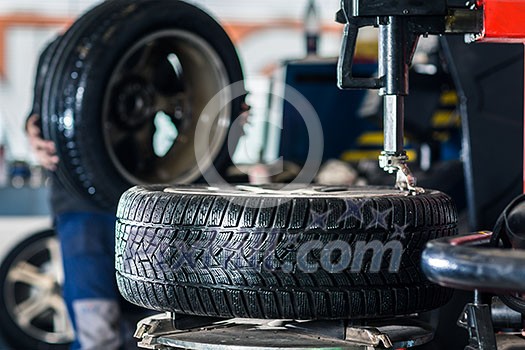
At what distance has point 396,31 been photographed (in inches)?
58.5

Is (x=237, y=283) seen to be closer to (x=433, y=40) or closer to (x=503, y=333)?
(x=503, y=333)


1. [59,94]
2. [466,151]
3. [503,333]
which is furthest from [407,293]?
[59,94]

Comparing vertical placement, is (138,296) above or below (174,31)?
below

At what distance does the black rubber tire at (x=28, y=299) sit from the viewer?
428cm

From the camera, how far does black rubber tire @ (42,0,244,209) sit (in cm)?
261

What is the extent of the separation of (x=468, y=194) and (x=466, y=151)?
13cm

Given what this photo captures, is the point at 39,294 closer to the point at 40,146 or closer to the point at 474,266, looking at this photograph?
the point at 40,146

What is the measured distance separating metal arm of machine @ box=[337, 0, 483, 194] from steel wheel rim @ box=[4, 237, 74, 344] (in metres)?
3.06

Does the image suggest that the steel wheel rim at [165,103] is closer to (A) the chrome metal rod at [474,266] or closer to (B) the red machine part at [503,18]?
(B) the red machine part at [503,18]

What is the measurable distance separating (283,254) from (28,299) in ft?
10.4

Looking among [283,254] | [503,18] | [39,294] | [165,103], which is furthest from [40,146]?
[503,18]

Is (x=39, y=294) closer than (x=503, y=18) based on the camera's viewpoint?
No

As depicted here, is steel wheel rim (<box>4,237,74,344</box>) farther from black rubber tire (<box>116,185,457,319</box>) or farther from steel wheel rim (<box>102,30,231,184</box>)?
black rubber tire (<box>116,185,457,319</box>)

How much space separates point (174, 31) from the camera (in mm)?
2682
